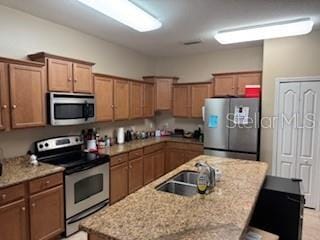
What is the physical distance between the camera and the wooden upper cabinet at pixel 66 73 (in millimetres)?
2859

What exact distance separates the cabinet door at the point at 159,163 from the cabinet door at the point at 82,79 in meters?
1.99

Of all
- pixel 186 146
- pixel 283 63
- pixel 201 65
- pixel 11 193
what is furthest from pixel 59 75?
pixel 283 63

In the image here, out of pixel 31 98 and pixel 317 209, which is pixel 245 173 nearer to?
pixel 317 209

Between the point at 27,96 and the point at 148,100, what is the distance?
2666mm

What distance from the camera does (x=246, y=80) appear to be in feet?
14.1

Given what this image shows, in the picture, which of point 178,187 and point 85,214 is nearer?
point 178,187

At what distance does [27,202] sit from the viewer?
91.4 inches

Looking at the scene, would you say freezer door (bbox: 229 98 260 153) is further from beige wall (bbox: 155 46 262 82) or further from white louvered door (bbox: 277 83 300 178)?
beige wall (bbox: 155 46 262 82)

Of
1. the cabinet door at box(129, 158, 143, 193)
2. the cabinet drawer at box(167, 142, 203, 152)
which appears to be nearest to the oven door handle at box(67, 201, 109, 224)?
the cabinet door at box(129, 158, 143, 193)

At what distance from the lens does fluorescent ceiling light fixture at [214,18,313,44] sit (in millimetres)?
2939

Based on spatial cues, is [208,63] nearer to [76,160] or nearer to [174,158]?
[174,158]

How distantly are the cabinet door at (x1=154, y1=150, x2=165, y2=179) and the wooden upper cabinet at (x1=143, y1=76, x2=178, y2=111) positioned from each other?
3.45 ft

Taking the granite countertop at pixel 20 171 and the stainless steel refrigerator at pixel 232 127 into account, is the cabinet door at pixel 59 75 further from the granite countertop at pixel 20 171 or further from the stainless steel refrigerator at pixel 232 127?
the stainless steel refrigerator at pixel 232 127

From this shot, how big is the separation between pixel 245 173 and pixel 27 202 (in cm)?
233
